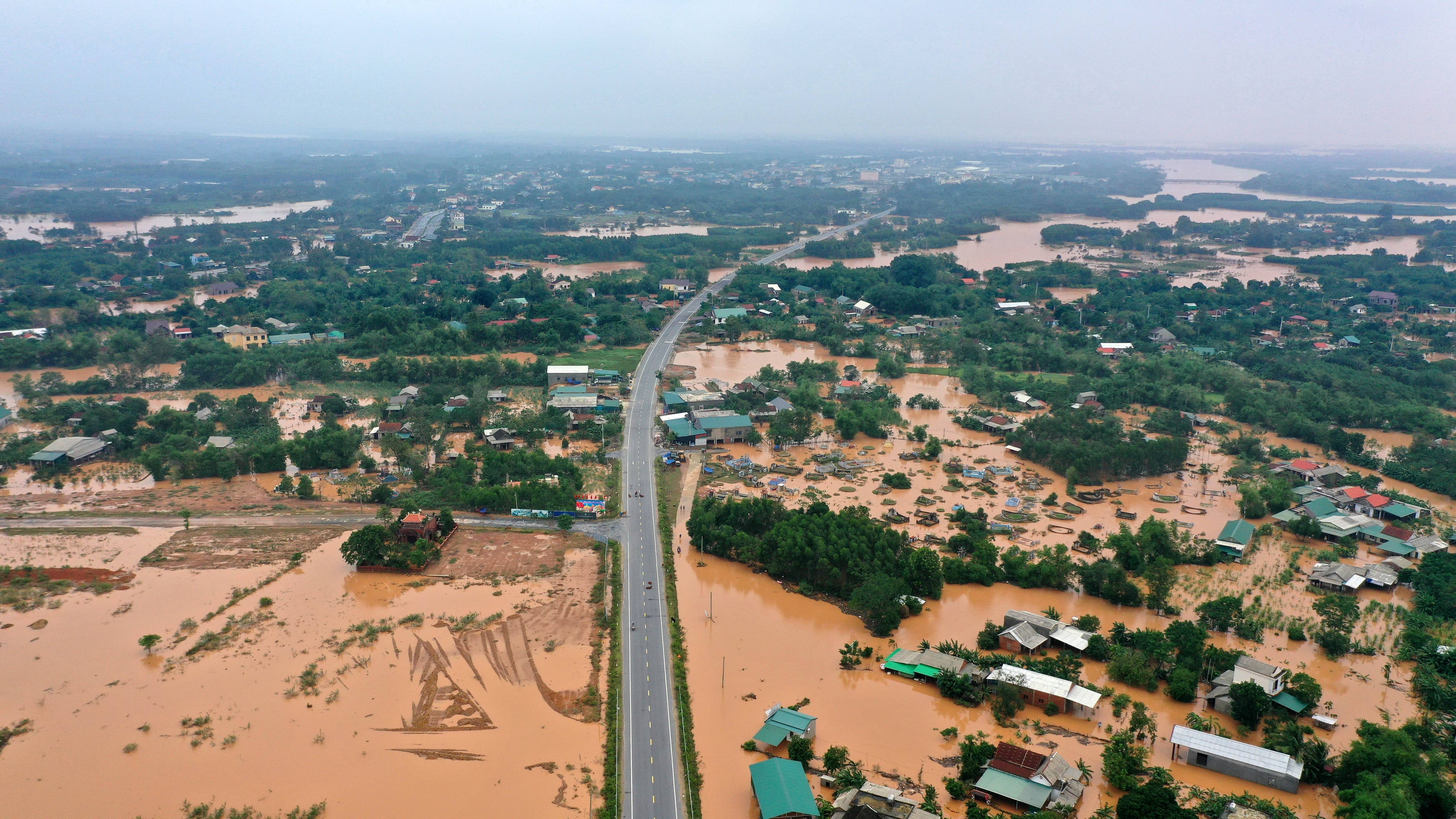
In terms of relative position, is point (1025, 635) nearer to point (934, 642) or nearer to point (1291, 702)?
point (934, 642)

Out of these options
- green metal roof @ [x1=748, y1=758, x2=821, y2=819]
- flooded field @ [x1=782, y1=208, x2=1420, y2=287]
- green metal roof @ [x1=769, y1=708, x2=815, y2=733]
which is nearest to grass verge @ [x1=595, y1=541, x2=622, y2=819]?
green metal roof @ [x1=748, y1=758, x2=821, y2=819]

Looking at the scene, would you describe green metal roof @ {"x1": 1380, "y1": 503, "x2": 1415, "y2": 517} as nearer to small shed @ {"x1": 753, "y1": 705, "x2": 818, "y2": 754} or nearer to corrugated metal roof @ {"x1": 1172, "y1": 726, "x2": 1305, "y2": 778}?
corrugated metal roof @ {"x1": 1172, "y1": 726, "x2": 1305, "y2": 778}

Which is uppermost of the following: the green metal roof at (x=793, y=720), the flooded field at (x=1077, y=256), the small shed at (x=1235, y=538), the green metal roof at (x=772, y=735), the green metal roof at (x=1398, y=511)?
the flooded field at (x=1077, y=256)

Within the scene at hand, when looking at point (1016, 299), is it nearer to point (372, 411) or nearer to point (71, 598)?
point (372, 411)

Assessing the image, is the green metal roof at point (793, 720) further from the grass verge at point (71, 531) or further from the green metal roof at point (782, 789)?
the grass verge at point (71, 531)

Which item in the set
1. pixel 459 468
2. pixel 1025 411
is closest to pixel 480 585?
pixel 459 468

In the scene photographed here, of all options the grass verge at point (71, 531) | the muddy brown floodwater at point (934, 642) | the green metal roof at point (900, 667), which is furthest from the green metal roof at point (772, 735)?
the grass verge at point (71, 531)
